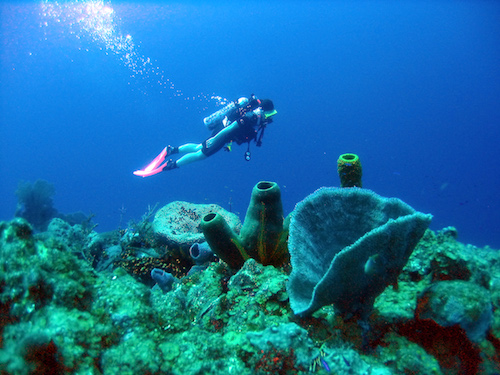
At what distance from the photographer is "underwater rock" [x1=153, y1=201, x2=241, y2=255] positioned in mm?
4891

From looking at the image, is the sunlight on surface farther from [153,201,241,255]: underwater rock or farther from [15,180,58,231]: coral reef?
[153,201,241,255]: underwater rock

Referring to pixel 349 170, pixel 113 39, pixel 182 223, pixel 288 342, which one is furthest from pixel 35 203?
pixel 113 39

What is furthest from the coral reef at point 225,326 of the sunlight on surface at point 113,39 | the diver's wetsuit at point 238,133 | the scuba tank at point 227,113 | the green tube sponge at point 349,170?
the sunlight on surface at point 113,39

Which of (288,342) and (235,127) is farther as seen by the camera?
(235,127)

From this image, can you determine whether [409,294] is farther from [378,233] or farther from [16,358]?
[16,358]

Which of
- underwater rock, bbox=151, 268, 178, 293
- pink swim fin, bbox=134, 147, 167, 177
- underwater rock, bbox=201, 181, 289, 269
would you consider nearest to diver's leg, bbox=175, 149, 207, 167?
pink swim fin, bbox=134, 147, 167, 177

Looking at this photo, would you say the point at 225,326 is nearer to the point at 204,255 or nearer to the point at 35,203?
the point at 204,255

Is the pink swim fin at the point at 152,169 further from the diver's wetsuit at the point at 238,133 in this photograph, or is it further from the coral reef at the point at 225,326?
the coral reef at the point at 225,326

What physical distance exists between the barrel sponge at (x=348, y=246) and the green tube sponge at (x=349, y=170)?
3.09 feet

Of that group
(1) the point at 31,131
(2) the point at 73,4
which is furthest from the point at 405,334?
(1) the point at 31,131

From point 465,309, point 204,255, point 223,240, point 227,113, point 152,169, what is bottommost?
point 465,309

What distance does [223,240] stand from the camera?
2934 mm

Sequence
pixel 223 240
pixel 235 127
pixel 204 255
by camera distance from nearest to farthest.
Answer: pixel 223 240 → pixel 204 255 → pixel 235 127

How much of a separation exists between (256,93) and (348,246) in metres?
102
